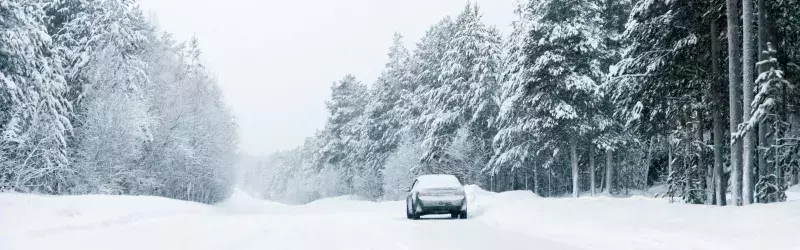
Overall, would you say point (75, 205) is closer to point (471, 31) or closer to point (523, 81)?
point (523, 81)

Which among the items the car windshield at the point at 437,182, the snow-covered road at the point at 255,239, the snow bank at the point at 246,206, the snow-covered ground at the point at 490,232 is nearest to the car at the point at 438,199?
the car windshield at the point at 437,182

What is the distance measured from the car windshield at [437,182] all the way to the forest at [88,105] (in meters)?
14.1

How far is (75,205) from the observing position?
1914 centimetres

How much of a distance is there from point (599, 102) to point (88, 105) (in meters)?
24.9

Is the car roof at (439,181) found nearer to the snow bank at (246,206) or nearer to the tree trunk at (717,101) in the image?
the tree trunk at (717,101)

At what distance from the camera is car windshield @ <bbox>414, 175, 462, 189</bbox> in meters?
22.0

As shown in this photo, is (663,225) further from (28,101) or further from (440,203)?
(28,101)

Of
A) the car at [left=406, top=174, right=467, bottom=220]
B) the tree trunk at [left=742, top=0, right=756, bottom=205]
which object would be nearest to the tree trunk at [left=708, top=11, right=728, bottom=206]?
the tree trunk at [left=742, top=0, right=756, bottom=205]

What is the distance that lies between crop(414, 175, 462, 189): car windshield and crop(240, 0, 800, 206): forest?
20.6ft

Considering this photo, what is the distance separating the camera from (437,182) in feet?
73.2

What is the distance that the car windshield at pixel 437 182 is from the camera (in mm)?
21953

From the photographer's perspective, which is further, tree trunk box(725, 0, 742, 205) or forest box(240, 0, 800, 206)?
forest box(240, 0, 800, 206)

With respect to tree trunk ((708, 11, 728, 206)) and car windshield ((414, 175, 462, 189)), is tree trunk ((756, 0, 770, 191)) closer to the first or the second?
tree trunk ((708, 11, 728, 206))

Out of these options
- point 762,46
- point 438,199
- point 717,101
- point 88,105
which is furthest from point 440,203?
point 88,105
